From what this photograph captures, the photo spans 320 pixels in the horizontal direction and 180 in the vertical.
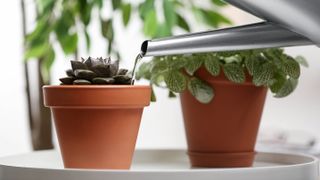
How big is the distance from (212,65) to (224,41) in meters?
0.15

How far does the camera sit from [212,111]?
28.7 inches

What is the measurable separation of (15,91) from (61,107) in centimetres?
137

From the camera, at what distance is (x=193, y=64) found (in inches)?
28.0

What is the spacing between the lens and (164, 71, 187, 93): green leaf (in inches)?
27.7

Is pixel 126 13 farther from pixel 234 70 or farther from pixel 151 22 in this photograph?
pixel 234 70

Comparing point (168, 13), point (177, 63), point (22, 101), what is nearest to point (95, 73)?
point (177, 63)

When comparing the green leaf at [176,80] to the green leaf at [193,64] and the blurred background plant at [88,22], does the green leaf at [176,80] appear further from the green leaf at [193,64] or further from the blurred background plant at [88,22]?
the blurred background plant at [88,22]

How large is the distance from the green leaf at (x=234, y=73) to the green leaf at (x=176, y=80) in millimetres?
50

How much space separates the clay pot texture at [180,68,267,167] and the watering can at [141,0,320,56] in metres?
0.16

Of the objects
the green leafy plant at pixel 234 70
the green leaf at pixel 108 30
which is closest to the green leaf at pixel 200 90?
the green leafy plant at pixel 234 70

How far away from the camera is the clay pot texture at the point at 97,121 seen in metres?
0.58

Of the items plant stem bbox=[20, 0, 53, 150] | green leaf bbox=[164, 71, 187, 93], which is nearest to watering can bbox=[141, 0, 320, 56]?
green leaf bbox=[164, 71, 187, 93]

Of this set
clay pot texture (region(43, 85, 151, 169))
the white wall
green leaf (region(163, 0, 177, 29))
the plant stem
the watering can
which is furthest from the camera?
the white wall

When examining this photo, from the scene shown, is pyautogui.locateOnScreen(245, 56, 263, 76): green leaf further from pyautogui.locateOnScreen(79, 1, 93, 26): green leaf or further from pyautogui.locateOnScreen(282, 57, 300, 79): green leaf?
pyautogui.locateOnScreen(79, 1, 93, 26): green leaf
